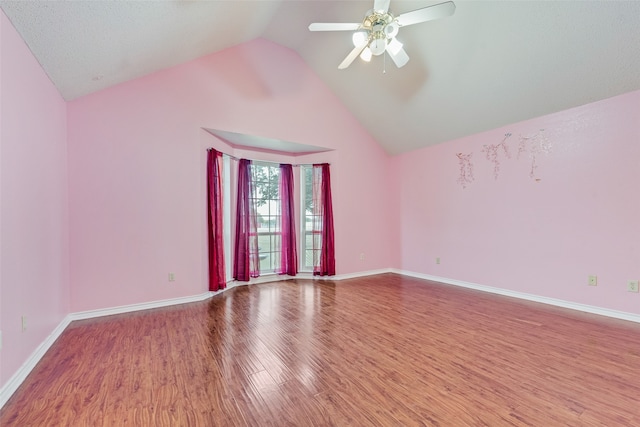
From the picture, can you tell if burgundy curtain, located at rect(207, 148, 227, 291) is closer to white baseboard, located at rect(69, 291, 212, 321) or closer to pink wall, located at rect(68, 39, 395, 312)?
pink wall, located at rect(68, 39, 395, 312)

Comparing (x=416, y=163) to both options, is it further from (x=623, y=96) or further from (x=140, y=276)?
(x=140, y=276)

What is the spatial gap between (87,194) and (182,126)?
4.30 feet

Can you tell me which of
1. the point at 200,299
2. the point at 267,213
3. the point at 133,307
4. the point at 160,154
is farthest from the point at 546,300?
the point at 160,154

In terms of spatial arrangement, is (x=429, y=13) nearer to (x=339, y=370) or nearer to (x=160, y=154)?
(x=339, y=370)

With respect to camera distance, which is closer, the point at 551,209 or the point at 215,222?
the point at 551,209

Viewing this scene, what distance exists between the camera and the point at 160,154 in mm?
3318

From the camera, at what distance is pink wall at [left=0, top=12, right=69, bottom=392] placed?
173 cm

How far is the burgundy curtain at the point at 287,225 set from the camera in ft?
15.8

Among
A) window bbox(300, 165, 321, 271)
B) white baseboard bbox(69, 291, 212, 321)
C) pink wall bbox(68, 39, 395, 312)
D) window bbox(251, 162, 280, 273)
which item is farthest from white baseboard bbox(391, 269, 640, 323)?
white baseboard bbox(69, 291, 212, 321)

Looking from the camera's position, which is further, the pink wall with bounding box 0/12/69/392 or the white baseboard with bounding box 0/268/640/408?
the white baseboard with bounding box 0/268/640/408

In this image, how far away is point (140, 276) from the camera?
3207 mm

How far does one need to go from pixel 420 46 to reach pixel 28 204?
164 inches

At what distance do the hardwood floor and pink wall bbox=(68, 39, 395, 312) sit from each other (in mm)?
502

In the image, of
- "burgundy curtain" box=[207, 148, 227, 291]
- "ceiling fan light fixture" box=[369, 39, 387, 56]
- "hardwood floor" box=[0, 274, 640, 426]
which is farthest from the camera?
"burgundy curtain" box=[207, 148, 227, 291]
